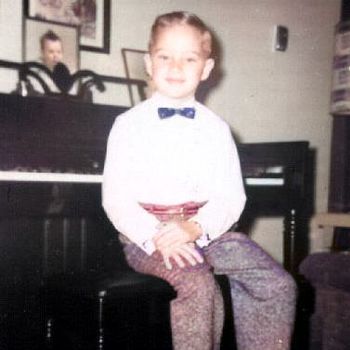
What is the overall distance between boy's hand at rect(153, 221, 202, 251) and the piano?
32 cm

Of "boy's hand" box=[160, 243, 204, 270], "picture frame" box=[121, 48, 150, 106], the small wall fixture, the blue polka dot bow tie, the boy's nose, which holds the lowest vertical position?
"boy's hand" box=[160, 243, 204, 270]

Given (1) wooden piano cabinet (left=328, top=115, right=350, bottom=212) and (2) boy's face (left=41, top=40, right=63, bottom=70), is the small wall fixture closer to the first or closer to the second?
(1) wooden piano cabinet (left=328, top=115, right=350, bottom=212)

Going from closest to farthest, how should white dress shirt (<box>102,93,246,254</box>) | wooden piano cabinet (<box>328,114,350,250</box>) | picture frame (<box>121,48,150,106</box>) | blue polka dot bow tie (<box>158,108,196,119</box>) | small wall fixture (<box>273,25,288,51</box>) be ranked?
1. white dress shirt (<box>102,93,246,254</box>)
2. blue polka dot bow tie (<box>158,108,196,119</box>)
3. picture frame (<box>121,48,150,106</box>)
4. small wall fixture (<box>273,25,288,51</box>)
5. wooden piano cabinet (<box>328,114,350,250</box>)

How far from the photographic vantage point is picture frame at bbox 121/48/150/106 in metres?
2.58

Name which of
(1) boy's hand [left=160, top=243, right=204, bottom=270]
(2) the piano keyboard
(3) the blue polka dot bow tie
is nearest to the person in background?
(2) the piano keyboard

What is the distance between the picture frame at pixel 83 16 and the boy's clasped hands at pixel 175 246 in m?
1.28

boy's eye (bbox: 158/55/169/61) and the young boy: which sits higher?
boy's eye (bbox: 158/55/169/61)

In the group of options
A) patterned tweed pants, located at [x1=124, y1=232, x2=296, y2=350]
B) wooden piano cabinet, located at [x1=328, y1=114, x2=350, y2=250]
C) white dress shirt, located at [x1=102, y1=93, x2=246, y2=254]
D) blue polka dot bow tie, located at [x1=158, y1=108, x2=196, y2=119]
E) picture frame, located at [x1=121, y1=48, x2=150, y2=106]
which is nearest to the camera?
patterned tweed pants, located at [x1=124, y1=232, x2=296, y2=350]

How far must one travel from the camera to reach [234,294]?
1.55 metres

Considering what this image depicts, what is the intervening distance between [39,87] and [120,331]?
1.25 m

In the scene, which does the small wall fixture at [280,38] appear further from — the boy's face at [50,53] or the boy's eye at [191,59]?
the boy's eye at [191,59]

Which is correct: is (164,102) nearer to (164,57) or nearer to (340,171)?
(164,57)

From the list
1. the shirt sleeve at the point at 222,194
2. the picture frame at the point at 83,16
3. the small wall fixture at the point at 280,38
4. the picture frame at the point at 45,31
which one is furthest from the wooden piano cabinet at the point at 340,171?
the shirt sleeve at the point at 222,194

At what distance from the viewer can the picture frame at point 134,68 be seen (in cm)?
258
